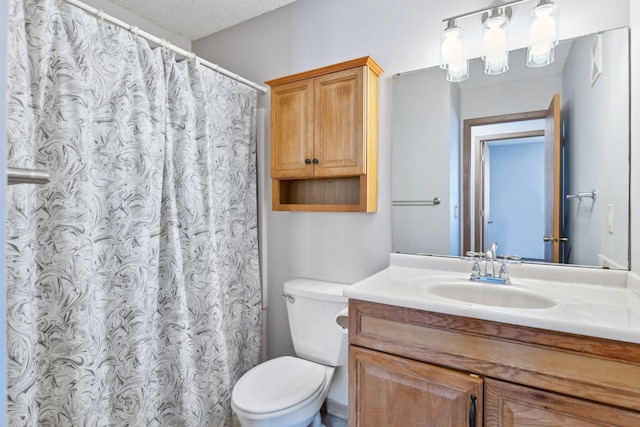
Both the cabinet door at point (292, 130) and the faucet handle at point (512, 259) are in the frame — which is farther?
the cabinet door at point (292, 130)

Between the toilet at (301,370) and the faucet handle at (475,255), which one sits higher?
the faucet handle at (475,255)

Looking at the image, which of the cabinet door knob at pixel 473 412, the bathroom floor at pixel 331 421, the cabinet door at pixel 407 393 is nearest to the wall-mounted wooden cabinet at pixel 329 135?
the cabinet door at pixel 407 393

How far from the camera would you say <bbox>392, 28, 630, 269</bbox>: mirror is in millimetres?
1236

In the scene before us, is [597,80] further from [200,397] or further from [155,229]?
[200,397]

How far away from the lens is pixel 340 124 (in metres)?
1.66

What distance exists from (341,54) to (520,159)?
1.08m

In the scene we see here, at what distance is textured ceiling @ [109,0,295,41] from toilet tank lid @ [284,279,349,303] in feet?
5.49

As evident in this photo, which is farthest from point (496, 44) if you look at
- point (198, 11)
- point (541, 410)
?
point (198, 11)

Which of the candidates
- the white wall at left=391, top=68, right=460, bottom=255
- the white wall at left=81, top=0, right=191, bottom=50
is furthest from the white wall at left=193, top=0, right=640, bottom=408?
the white wall at left=81, top=0, right=191, bottom=50

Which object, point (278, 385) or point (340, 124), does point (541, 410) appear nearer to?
point (278, 385)

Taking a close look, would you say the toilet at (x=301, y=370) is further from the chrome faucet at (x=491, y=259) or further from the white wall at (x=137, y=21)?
the white wall at (x=137, y=21)

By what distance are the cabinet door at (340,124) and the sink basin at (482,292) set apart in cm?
63

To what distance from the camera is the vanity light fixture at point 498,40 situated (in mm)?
1298

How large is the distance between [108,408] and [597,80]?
2309 millimetres
